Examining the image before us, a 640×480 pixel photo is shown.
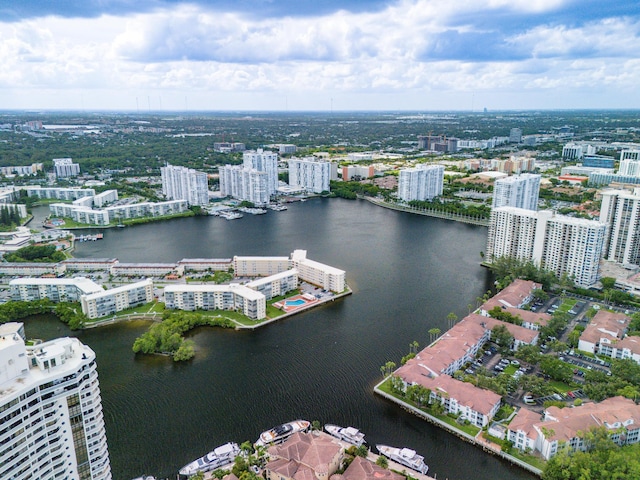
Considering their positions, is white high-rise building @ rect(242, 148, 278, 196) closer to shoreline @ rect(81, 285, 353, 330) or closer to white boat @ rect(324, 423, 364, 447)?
shoreline @ rect(81, 285, 353, 330)

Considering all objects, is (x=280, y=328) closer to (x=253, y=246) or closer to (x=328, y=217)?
(x=253, y=246)

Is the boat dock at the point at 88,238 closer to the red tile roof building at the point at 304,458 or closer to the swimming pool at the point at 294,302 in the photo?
the swimming pool at the point at 294,302

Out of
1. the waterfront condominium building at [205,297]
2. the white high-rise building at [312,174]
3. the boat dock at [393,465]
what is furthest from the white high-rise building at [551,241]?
the white high-rise building at [312,174]

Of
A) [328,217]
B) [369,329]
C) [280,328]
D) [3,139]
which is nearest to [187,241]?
[328,217]

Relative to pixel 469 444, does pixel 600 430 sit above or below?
above

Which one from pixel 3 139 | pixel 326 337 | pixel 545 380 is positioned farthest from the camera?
pixel 3 139

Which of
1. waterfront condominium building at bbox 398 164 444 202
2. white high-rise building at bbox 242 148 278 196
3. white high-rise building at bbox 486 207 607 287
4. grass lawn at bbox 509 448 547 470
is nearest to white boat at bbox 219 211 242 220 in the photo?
white high-rise building at bbox 242 148 278 196
